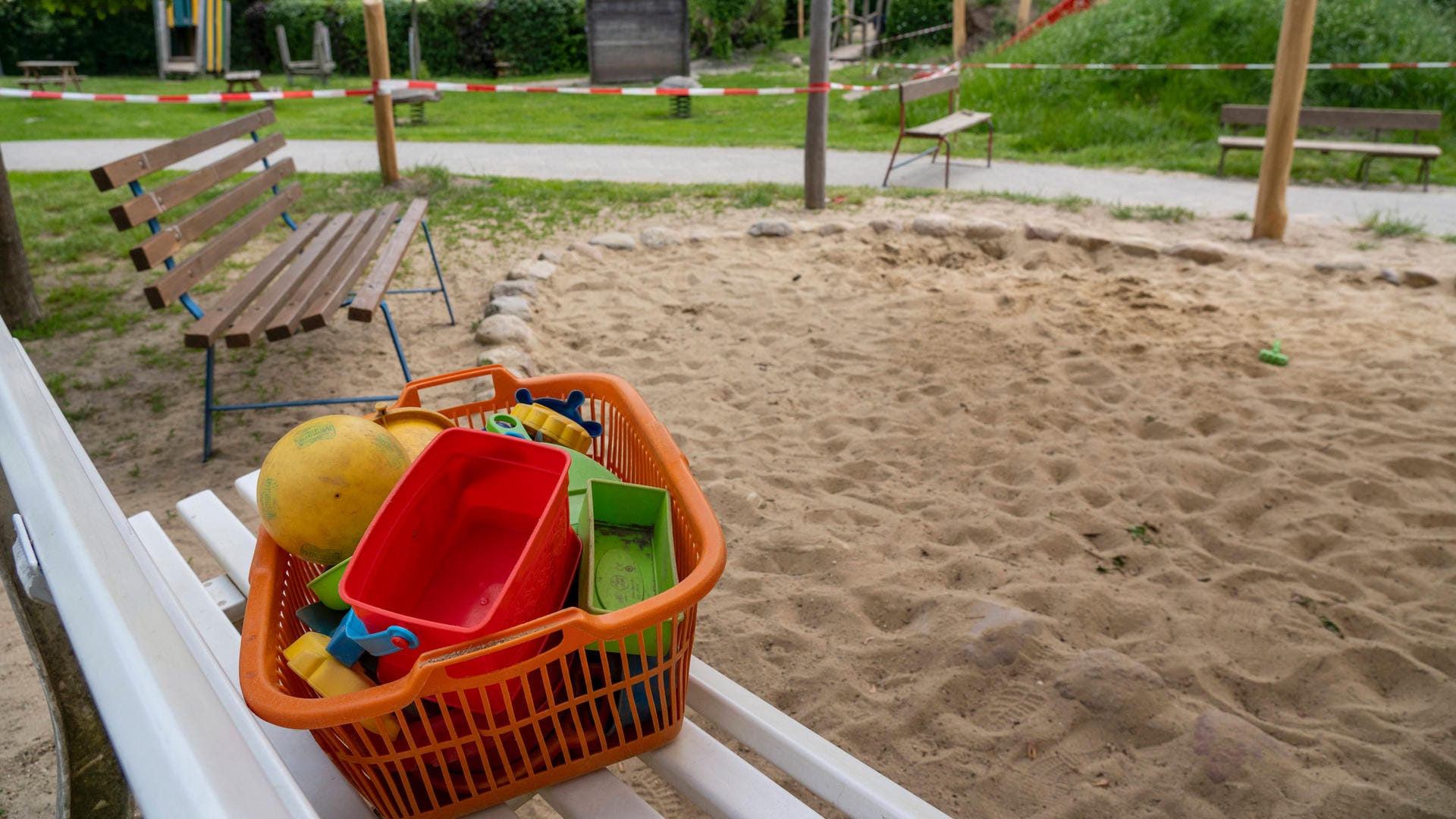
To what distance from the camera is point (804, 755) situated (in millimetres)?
1412

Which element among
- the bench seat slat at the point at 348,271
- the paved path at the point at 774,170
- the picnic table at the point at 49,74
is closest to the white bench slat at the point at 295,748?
the bench seat slat at the point at 348,271

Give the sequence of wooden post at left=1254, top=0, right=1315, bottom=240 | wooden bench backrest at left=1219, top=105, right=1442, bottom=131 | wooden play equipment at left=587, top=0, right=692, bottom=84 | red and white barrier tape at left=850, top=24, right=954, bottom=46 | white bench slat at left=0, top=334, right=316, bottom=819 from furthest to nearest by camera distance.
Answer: red and white barrier tape at left=850, top=24, right=954, bottom=46 → wooden play equipment at left=587, top=0, right=692, bottom=84 → wooden bench backrest at left=1219, top=105, right=1442, bottom=131 → wooden post at left=1254, top=0, right=1315, bottom=240 → white bench slat at left=0, top=334, right=316, bottom=819

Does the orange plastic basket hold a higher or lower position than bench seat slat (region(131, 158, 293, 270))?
lower

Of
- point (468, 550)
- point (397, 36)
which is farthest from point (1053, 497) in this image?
point (397, 36)

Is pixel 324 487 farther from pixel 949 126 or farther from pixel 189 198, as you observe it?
pixel 949 126

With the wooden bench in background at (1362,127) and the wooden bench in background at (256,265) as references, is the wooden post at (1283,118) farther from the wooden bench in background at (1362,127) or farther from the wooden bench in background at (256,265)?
the wooden bench in background at (256,265)

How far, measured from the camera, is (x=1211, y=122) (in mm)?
9336

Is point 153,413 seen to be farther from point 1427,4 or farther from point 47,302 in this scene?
point 1427,4

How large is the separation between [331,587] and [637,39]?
15.8 meters

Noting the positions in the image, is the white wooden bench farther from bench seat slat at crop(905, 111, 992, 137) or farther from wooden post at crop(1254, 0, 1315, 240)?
bench seat slat at crop(905, 111, 992, 137)

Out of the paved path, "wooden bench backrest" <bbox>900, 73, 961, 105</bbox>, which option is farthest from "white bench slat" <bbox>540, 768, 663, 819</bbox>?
"wooden bench backrest" <bbox>900, 73, 961, 105</bbox>

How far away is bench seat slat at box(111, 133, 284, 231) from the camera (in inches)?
135

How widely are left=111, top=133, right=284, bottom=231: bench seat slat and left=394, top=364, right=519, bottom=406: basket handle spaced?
2.07 m

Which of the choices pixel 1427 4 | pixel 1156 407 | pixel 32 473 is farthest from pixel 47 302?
pixel 1427 4
